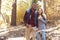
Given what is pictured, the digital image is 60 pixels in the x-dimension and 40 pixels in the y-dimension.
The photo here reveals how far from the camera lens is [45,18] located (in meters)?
2.29

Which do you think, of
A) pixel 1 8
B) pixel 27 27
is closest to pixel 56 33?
pixel 27 27

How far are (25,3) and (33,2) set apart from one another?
4.6 inches

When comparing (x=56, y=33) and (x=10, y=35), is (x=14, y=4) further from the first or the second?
(x=56, y=33)

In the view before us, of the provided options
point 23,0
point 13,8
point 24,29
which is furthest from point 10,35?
point 23,0

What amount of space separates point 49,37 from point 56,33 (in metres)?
0.11

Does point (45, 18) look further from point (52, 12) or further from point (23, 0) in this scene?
point (23, 0)

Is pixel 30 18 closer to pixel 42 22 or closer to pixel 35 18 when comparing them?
pixel 35 18

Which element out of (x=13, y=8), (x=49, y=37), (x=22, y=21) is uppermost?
(x=13, y=8)

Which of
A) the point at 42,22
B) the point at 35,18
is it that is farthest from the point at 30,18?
the point at 42,22

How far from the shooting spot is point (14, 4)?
234 centimetres

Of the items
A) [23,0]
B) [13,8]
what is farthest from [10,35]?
[23,0]

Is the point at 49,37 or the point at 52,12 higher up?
the point at 52,12

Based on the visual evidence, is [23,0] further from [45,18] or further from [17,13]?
[45,18]

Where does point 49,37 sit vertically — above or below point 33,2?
below
